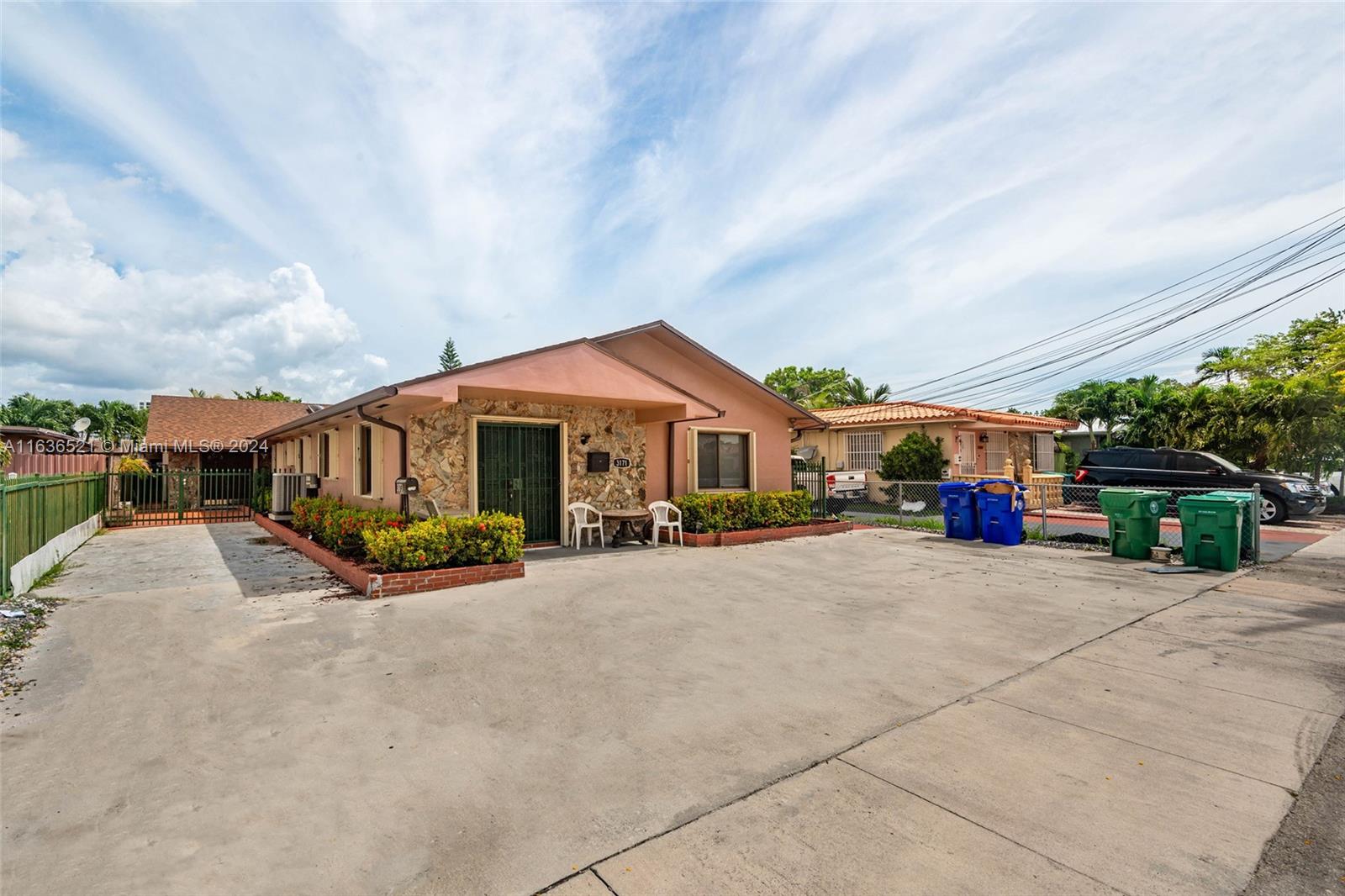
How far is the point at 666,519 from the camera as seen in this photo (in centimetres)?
1191

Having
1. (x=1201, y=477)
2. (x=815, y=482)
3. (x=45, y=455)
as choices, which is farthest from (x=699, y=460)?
(x=45, y=455)

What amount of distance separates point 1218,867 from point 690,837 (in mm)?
2139

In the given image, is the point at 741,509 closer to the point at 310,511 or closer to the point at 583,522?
the point at 583,522

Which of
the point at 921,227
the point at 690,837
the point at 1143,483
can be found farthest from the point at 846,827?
the point at 1143,483

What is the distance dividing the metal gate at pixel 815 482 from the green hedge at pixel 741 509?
138cm

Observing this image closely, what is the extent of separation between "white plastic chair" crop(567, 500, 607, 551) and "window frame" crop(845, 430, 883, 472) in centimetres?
1245

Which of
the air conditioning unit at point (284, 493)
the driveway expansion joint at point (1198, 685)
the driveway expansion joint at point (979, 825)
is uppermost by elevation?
the air conditioning unit at point (284, 493)

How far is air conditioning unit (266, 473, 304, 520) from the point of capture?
51.7 ft

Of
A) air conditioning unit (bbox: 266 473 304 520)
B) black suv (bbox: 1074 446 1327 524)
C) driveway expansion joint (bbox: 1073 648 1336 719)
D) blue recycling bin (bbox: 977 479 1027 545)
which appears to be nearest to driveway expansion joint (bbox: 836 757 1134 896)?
driveway expansion joint (bbox: 1073 648 1336 719)

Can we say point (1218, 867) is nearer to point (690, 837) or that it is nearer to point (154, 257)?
point (690, 837)

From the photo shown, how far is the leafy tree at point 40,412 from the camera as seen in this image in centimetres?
5397

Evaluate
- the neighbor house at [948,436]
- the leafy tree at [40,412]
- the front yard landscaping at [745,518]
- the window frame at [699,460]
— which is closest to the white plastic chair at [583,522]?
the front yard landscaping at [745,518]

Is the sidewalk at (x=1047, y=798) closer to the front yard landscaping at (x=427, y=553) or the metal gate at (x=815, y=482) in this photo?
the front yard landscaping at (x=427, y=553)

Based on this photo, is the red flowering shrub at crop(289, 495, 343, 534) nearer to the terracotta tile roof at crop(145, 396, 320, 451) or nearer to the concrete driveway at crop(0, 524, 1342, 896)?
the concrete driveway at crop(0, 524, 1342, 896)
